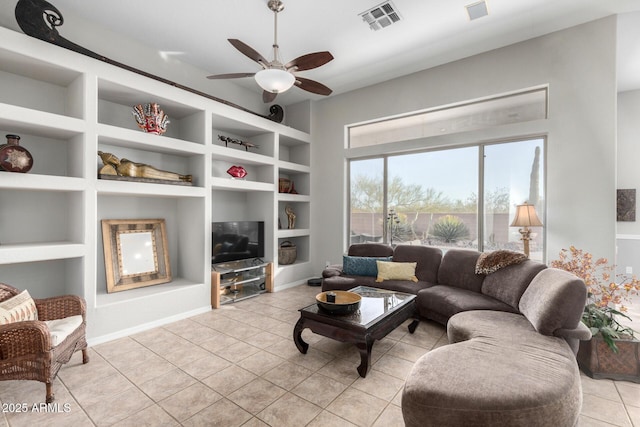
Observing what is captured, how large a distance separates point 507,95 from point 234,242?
4.40 meters

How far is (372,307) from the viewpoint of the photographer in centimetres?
285

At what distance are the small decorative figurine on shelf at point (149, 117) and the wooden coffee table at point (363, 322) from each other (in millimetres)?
2778

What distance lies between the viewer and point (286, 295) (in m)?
4.74

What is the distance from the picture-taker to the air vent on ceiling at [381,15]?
3.13m

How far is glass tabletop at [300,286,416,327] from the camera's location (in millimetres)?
2543

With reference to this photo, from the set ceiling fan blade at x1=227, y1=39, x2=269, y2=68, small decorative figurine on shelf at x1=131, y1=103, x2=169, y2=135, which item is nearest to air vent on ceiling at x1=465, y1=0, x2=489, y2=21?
ceiling fan blade at x1=227, y1=39, x2=269, y2=68

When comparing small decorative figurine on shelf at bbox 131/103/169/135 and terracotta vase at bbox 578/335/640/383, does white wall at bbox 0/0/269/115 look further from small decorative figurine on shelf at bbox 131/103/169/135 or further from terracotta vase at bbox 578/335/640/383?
terracotta vase at bbox 578/335/640/383

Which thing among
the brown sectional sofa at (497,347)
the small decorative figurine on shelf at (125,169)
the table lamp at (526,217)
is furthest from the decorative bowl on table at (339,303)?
the small decorative figurine on shelf at (125,169)

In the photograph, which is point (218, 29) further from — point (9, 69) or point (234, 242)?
point (234, 242)

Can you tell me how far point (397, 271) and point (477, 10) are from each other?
3.12m

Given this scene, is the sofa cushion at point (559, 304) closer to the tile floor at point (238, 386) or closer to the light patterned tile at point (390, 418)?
the tile floor at point (238, 386)

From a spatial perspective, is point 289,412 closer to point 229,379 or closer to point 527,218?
point 229,379

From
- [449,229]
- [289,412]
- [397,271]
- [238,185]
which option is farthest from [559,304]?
[238,185]

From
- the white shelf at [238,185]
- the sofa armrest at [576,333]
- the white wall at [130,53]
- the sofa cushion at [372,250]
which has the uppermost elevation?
the white wall at [130,53]
